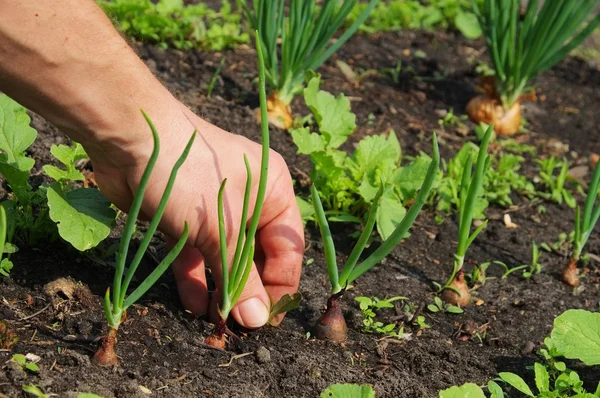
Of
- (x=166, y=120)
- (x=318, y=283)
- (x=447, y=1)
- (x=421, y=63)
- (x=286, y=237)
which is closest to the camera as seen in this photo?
(x=166, y=120)

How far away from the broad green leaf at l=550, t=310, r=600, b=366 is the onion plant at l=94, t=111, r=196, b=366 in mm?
901

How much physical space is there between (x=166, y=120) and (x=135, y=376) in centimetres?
52

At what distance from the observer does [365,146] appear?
2.58m

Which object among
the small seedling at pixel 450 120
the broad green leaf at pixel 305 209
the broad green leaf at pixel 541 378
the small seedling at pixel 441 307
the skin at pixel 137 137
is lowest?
the small seedling at pixel 450 120

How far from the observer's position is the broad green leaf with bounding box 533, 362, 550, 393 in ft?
6.26

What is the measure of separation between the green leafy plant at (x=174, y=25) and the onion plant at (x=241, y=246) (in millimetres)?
1651

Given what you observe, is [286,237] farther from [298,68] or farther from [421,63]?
[421,63]

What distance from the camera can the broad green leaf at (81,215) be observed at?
181cm

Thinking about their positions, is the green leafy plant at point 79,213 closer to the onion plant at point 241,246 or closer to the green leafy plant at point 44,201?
the green leafy plant at point 44,201

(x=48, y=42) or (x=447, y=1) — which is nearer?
(x=48, y=42)

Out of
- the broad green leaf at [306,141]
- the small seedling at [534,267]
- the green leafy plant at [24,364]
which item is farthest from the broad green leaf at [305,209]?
the green leafy plant at [24,364]

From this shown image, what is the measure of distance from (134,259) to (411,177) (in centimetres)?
107

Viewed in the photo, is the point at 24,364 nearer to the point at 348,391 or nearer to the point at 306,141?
the point at 348,391

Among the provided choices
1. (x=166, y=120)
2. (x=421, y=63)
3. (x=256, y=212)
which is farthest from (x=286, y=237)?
(x=421, y=63)
